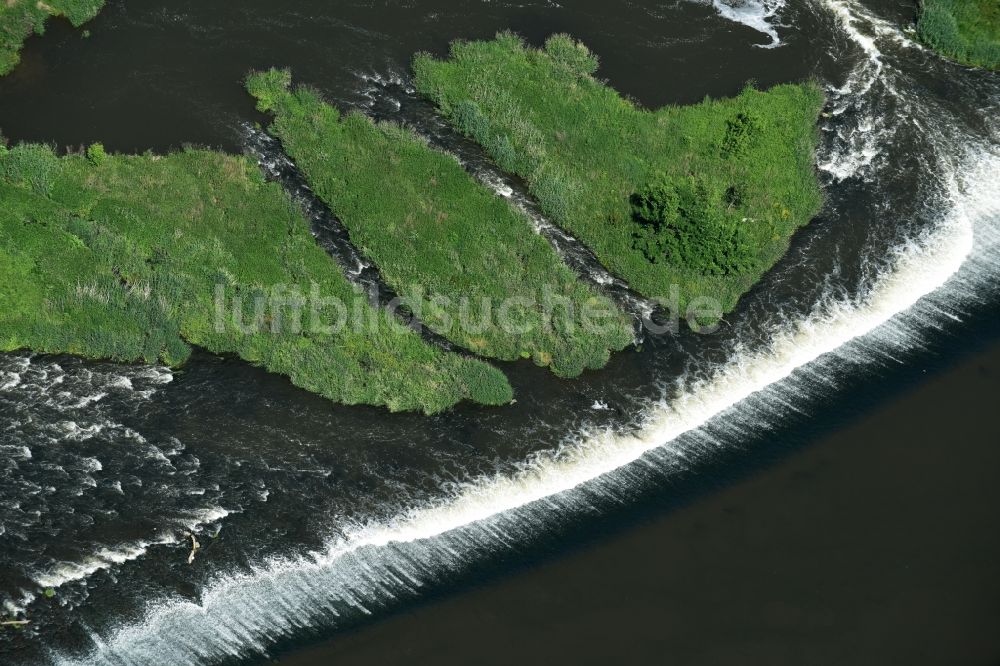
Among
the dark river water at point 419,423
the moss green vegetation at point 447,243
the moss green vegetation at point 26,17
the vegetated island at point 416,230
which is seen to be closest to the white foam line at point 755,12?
the dark river water at point 419,423

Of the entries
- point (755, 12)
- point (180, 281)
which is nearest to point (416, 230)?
point (180, 281)

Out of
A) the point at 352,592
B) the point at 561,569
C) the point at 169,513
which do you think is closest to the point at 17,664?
the point at 169,513

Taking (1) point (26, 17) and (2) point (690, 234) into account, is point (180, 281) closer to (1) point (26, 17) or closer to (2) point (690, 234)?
(1) point (26, 17)

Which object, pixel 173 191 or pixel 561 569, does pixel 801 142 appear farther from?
pixel 173 191

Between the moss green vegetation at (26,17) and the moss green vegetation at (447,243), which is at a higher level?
the moss green vegetation at (26,17)

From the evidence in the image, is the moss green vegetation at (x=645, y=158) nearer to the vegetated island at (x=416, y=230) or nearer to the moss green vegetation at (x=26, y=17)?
the vegetated island at (x=416, y=230)
